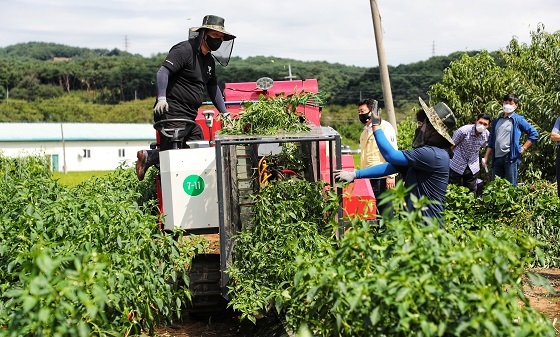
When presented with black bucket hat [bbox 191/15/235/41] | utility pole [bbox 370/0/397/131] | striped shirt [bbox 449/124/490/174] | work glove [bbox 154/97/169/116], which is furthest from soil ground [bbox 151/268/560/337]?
utility pole [bbox 370/0/397/131]

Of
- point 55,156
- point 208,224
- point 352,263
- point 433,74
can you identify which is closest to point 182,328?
point 208,224

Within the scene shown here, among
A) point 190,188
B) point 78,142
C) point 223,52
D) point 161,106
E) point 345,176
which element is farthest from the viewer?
point 78,142

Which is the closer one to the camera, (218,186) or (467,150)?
(218,186)

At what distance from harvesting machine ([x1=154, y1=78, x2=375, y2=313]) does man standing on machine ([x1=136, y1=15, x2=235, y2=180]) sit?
54 cm

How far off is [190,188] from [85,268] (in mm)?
2520

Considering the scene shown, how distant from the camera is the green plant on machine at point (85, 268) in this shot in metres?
3.75

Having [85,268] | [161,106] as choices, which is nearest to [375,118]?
[161,106]

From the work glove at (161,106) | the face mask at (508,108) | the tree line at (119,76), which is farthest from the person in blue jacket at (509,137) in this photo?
the tree line at (119,76)

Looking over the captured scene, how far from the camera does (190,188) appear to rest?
6.44 meters

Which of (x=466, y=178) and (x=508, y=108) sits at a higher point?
(x=508, y=108)

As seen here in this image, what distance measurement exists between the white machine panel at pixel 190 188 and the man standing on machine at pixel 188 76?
881 mm

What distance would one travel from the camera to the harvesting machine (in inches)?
240

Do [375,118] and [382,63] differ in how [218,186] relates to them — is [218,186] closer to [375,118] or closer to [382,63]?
[375,118]

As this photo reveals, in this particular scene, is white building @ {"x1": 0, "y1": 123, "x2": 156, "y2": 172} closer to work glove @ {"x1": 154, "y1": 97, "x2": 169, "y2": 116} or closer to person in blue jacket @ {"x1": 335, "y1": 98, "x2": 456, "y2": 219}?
work glove @ {"x1": 154, "y1": 97, "x2": 169, "y2": 116}
